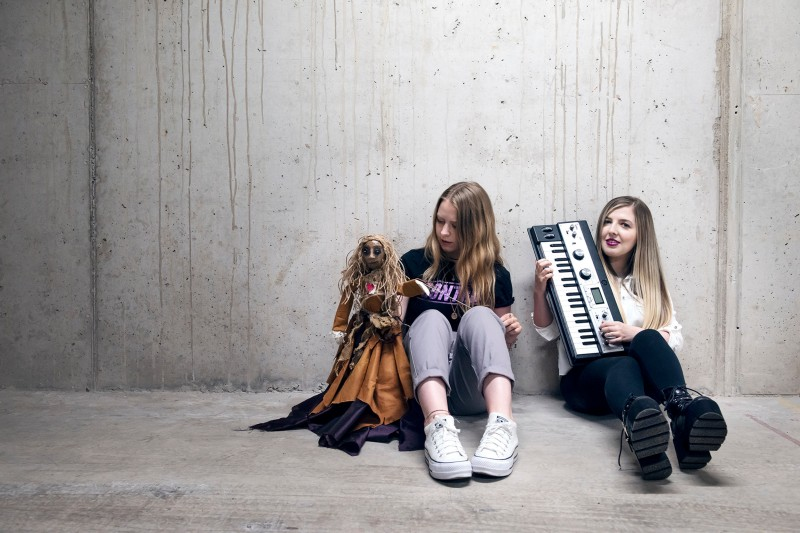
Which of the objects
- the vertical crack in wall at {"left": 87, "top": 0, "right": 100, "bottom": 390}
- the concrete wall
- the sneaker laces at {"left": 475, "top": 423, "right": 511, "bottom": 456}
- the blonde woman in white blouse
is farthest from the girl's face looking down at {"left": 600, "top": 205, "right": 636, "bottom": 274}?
the vertical crack in wall at {"left": 87, "top": 0, "right": 100, "bottom": 390}

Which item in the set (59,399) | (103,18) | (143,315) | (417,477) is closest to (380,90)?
(103,18)

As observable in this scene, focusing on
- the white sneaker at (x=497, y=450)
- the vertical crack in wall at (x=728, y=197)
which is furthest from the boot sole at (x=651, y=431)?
the vertical crack in wall at (x=728, y=197)

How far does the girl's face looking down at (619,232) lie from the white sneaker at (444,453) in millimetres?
1170

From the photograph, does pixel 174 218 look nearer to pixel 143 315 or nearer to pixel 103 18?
pixel 143 315

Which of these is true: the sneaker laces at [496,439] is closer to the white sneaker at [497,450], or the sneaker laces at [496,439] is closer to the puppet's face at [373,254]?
the white sneaker at [497,450]

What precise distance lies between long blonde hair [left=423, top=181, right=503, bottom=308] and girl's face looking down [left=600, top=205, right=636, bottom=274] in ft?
1.68

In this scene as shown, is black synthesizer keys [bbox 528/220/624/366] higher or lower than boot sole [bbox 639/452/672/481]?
higher

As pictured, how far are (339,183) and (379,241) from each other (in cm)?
66

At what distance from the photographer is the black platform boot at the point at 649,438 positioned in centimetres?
181

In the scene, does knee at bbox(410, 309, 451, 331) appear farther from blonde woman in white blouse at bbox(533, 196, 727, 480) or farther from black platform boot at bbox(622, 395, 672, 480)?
black platform boot at bbox(622, 395, 672, 480)

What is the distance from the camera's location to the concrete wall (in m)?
2.86

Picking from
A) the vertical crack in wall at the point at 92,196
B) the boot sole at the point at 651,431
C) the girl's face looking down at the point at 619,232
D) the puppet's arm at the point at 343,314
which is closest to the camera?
the boot sole at the point at 651,431

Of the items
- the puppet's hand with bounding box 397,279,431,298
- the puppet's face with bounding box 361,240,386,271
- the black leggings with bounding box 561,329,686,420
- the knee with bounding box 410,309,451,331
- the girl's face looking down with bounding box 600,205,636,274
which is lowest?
the black leggings with bounding box 561,329,686,420

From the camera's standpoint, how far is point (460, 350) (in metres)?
2.42
